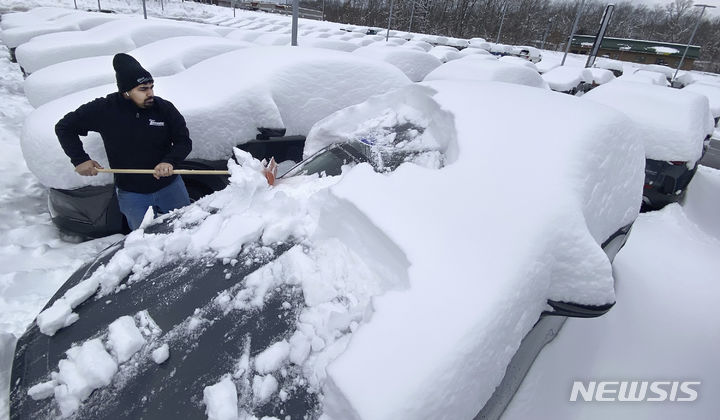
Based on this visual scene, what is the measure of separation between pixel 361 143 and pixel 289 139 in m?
1.37

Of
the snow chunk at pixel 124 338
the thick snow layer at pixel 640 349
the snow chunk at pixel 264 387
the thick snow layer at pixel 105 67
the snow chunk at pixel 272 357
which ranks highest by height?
the thick snow layer at pixel 105 67

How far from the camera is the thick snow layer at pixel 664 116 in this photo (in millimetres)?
4738

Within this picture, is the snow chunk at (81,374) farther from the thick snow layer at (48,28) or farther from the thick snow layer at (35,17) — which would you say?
the thick snow layer at (35,17)

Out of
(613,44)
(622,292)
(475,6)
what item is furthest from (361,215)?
(475,6)

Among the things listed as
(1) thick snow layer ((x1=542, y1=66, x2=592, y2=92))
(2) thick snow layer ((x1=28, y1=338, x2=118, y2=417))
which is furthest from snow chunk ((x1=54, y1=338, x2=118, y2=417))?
(1) thick snow layer ((x1=542, y1=66, x2=592, y2=92))

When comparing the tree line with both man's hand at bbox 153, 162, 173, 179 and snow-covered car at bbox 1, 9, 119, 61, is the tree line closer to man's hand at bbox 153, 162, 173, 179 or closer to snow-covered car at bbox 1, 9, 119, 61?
snow-covered car at bbox 1, 9, 119, 61

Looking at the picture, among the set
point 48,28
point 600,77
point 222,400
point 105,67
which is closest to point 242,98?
point 222,400

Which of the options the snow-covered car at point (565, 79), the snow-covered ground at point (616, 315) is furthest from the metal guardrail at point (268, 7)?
the snow-covered ground at point (616, 315)

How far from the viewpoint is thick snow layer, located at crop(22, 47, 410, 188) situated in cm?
305

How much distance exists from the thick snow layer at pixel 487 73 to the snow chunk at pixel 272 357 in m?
6.19

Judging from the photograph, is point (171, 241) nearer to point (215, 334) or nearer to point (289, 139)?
point (215, 334)

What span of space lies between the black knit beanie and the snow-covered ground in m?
1.61

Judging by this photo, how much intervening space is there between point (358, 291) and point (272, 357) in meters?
0.40

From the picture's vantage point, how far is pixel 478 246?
144cm
